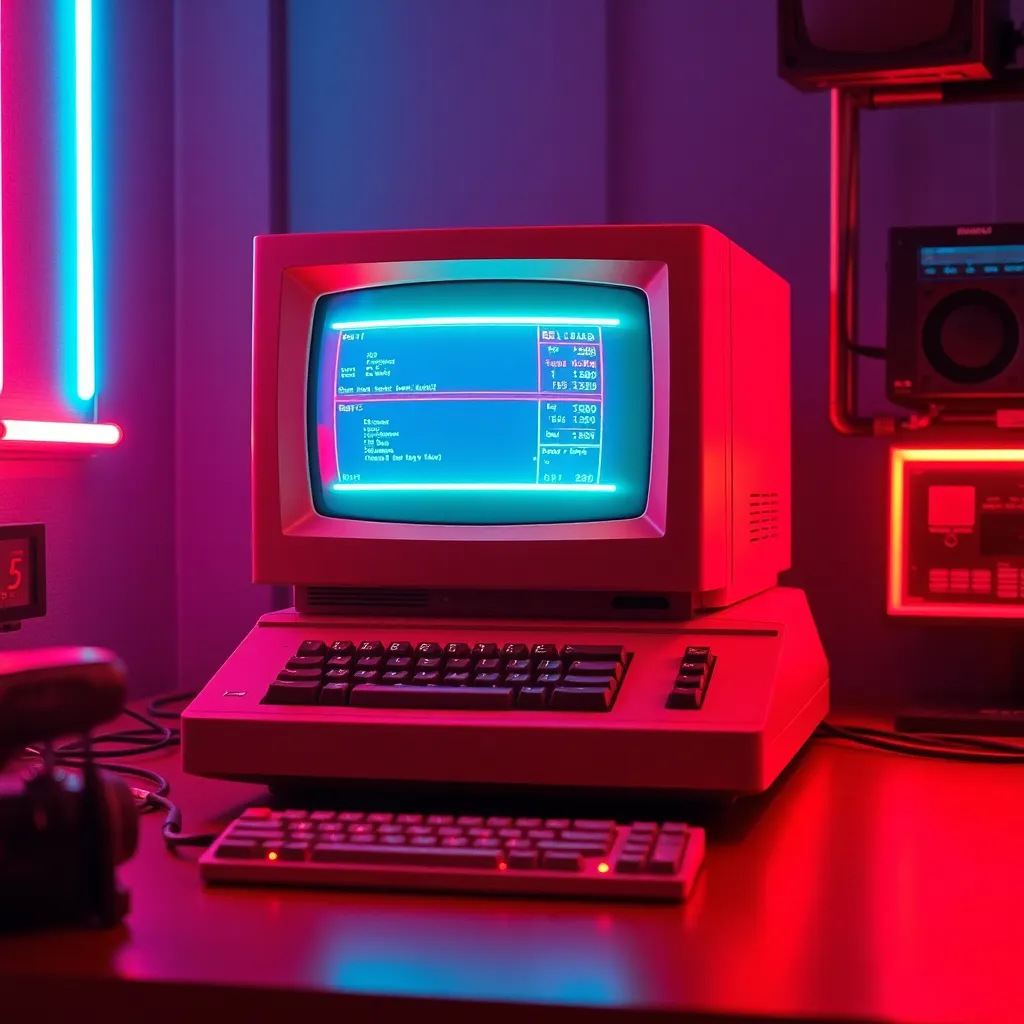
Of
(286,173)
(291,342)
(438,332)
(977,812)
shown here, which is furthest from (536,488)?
(286,173)

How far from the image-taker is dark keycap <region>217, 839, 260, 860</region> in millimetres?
815

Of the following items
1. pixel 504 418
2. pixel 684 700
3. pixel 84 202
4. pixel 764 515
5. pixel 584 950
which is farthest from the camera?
pixel 84 202

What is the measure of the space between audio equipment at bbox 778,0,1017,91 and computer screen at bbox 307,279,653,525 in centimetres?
42

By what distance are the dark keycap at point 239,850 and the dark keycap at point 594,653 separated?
1.05 feet

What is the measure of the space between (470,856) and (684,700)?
0.77 feet

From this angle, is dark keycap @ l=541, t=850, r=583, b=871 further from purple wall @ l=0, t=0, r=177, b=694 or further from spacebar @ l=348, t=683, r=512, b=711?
purple wall @ l=0, t=0, r=177, b=694

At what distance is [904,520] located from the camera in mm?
1418

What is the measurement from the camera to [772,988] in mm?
641

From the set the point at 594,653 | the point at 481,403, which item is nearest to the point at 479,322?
the point at 481,403

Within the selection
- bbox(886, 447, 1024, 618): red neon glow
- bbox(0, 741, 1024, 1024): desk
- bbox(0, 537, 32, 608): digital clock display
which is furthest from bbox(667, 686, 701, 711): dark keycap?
bbox(0, 537, 32, 608): digital clock display

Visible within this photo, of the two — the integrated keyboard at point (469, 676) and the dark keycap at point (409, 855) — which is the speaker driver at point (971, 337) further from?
the dark keycap at point (409, 855)

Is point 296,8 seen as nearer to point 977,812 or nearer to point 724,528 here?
point 724,528

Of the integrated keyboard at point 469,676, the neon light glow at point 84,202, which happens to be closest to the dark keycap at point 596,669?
the integrated keyboard at point 469,676

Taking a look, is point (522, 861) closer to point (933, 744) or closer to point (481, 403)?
point (481, 403)
